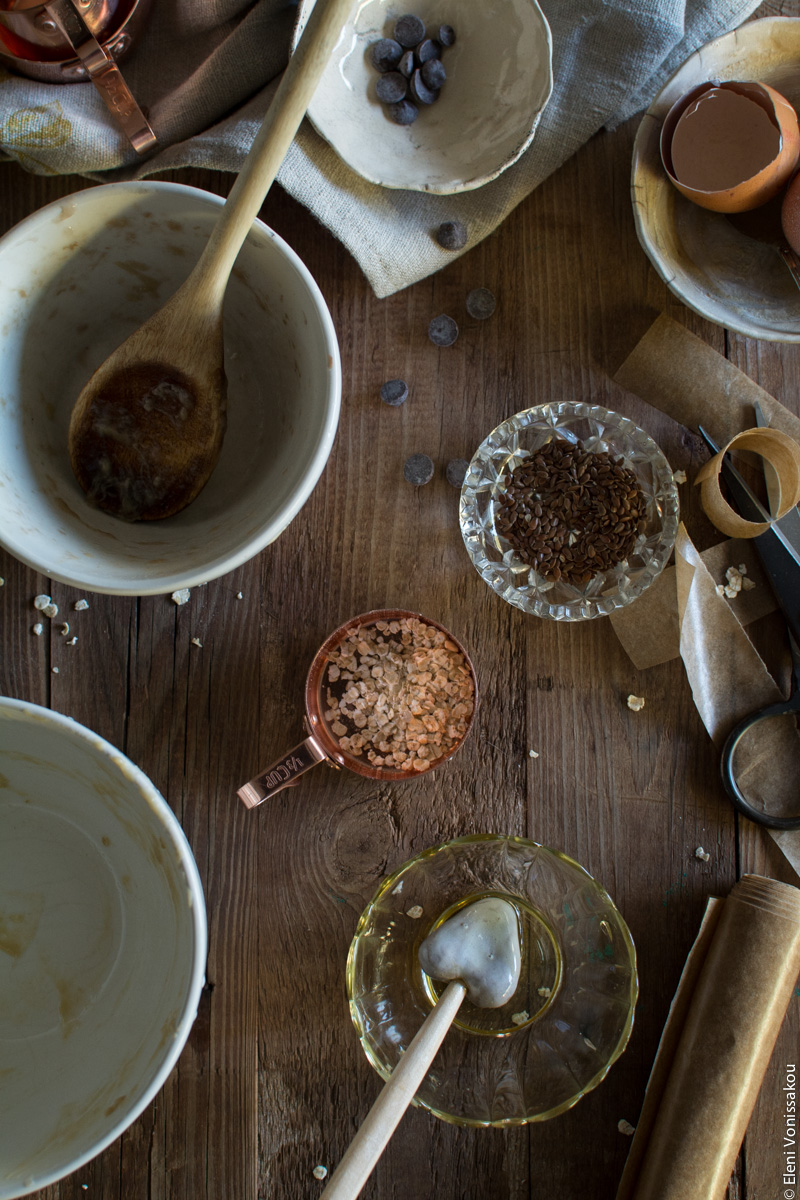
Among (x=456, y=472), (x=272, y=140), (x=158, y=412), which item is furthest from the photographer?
(x=456, y=472)

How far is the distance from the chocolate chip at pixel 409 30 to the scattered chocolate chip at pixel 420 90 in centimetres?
4

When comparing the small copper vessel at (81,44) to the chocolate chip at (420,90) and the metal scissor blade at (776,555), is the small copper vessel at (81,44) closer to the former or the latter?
the chocolate chip at (420,90)

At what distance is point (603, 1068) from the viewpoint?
1.00 meters

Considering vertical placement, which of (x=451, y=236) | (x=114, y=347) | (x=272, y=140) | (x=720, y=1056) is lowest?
(x=720, y=1056)

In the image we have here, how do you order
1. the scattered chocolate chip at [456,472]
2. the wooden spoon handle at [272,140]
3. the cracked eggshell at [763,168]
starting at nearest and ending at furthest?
the wooden spoon handle at [272,140], the cracked eggshell at [763,168], the scattered chocolate chip at [456,472]

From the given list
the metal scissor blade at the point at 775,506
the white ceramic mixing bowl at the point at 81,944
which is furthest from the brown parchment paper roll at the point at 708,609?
the white ceramic mixing bowl at the point at 81,944

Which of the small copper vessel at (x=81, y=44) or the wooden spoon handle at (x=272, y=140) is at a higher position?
the small copper vessel at (x=81, y=44)

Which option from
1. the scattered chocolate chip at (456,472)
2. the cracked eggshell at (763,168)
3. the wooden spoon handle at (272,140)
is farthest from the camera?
the scattered chocolate chip at (456,472)

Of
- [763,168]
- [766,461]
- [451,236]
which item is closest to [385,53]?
[451,236]

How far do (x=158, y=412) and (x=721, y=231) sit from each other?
76cm

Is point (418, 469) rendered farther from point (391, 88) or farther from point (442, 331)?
point (391, 88)

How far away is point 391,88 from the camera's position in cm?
106

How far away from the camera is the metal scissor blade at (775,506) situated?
3.68 feet

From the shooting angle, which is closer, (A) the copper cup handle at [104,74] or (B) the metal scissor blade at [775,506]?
(A) the copper cup handle at [104,74]
